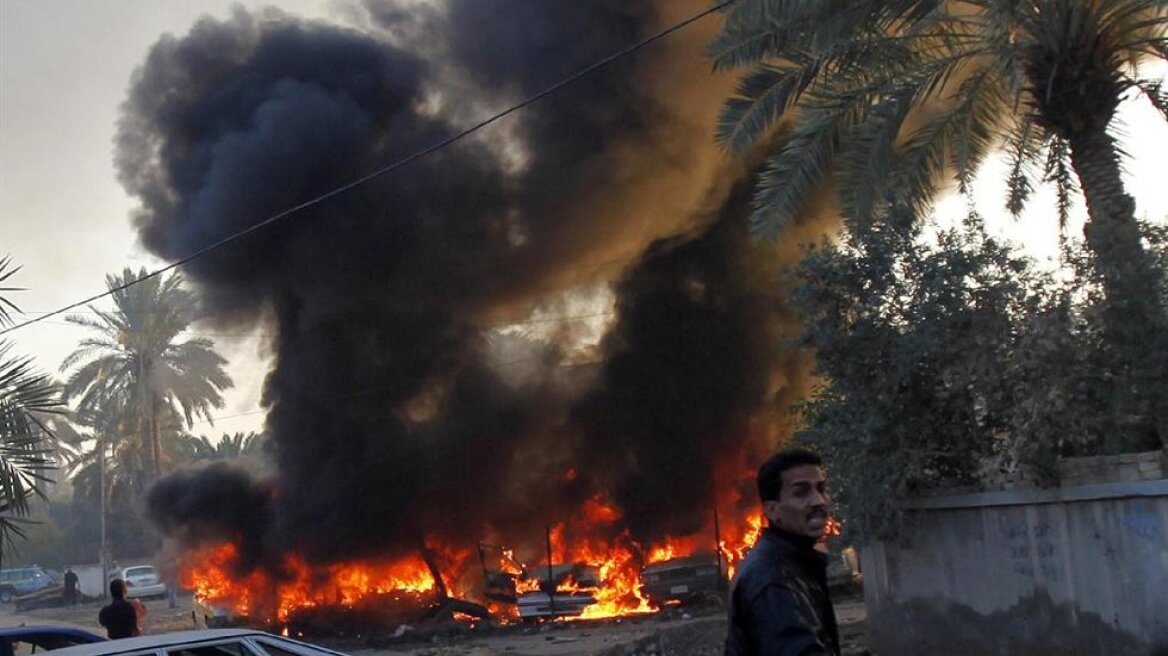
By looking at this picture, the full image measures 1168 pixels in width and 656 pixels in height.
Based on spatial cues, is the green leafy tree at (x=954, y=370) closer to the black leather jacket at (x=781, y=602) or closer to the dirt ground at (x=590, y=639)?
the dirt ground at (x=590, y=639)

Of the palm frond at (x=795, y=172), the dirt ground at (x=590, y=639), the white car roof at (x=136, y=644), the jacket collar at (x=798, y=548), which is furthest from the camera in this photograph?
the dirt ground at (x=590, y=639)

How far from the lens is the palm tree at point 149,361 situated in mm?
31938

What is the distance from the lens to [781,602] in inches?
102

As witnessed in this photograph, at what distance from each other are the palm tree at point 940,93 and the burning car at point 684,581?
9583 mm

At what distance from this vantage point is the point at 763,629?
2.60 m

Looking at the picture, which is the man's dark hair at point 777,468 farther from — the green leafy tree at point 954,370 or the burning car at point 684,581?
the burning car at point 684,581

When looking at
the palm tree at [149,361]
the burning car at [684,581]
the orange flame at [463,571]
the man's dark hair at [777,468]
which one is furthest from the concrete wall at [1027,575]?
the palm tree at [149,361]

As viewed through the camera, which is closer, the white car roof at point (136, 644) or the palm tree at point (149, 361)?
the white car roof at point (136, 644)

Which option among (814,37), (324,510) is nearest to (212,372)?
(324,510)

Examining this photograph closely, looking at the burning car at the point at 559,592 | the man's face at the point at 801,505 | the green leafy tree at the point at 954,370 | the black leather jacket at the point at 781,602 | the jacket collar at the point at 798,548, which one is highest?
the green leafy tree at the point at 954,370

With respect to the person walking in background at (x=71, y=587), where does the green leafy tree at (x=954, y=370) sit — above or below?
above

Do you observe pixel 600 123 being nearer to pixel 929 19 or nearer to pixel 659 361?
pixel 659 361

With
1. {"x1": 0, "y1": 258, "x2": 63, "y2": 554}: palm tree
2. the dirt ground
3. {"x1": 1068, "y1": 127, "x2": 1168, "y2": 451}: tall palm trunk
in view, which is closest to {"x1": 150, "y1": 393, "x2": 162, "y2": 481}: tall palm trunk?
the dirt ground

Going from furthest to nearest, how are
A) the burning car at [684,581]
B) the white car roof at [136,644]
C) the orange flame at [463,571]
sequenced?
the orange flame at [463,571]
the burning car at [684,581]
the white car roof at [136,644]
